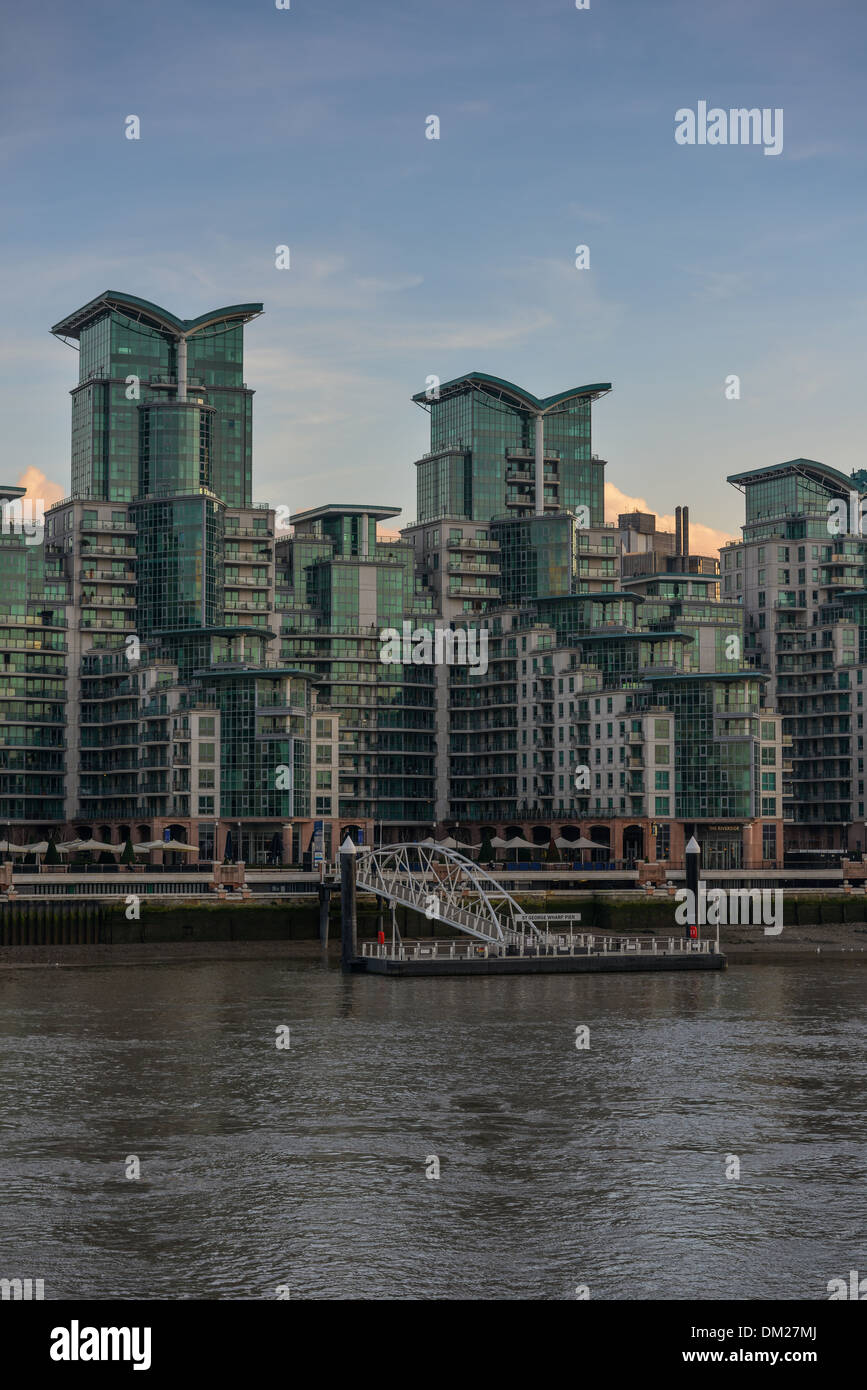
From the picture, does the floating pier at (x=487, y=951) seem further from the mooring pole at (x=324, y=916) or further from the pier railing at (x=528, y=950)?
the mooring pole at (x=324, y=916)

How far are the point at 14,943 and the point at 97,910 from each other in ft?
20.1

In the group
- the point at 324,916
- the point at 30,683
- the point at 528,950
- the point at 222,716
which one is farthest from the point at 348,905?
the point at 30,683

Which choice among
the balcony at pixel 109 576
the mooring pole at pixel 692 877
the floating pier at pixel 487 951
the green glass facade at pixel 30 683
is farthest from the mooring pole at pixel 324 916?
the balcony at pixel 109 576

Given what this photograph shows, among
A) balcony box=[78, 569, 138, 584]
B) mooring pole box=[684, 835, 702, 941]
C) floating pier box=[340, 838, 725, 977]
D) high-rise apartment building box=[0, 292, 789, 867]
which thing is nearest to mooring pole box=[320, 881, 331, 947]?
floating pier box=[340, 838, 725, 977]

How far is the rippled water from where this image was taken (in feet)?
128

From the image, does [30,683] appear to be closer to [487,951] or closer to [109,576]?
[109,576]

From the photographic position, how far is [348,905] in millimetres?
101438

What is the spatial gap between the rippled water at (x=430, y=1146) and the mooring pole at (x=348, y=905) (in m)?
14.8

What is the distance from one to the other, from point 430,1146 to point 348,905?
50.6m

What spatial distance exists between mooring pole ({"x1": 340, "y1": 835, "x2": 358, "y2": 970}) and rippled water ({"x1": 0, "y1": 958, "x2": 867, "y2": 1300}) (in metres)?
14.8

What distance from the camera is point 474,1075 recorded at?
63.3 m

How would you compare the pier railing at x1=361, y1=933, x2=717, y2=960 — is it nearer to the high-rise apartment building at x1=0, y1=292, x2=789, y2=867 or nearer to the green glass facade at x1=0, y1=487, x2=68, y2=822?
the high-rise apartment building at x1=0, y1=292, x2=789, y2=867
